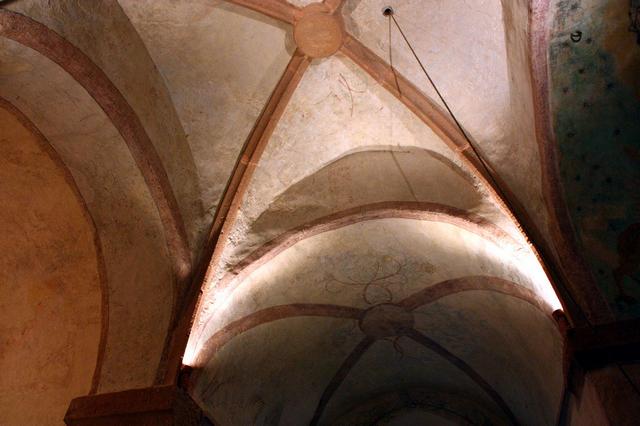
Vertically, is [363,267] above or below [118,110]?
below

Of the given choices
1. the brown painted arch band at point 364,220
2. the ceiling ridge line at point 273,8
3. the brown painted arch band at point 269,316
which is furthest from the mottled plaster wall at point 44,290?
the ceiling ridge line at point 273,8

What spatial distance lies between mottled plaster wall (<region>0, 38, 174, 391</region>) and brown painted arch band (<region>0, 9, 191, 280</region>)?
0.07 metres

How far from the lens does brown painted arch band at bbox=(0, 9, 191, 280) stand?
4.25 metres

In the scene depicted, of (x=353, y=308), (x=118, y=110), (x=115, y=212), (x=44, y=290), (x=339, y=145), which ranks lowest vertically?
(x=44, y=290)

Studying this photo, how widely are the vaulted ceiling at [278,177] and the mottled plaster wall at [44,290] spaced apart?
Result: 0.07 ft

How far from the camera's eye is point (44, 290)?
590 cm

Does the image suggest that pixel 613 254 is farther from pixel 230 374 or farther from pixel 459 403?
pixel 459 403

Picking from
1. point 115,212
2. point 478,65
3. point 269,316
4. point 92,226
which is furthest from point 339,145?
point 92,226

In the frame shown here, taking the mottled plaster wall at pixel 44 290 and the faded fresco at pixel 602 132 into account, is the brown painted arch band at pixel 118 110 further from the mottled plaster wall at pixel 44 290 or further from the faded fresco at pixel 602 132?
the faded fresco at pixel 602 132

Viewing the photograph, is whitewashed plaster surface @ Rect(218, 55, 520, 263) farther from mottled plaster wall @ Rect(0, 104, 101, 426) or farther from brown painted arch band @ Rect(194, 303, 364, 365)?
mottled plaster wall @ Rect(0, 104, 101, 426)

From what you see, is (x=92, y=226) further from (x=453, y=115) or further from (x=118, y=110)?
(x=453, y=115)

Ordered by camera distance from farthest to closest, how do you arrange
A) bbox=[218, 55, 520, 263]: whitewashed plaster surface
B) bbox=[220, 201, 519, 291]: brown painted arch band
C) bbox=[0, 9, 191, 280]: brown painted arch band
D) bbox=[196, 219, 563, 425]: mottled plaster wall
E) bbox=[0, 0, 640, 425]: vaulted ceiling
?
1. bbox=[196, 219, 563, 425]: mottled plaster wall
2. bbox=[218, 55, 520, 263]: whitewashed plaster surface
3. bbox=[220, 201, 519, 291]: brown painted arch band
4. bbox=[0, 0, 640, 425]: vaulted ceiling
5. bbox=[0, 9, 191, 280]: brown painted arch band

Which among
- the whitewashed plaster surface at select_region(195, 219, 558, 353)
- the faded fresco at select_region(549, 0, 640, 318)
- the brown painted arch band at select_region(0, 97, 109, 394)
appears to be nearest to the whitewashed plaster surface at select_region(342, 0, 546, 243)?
the faded fresco at select_region(549, 0, 640, 318)

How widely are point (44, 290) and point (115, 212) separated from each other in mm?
1208
